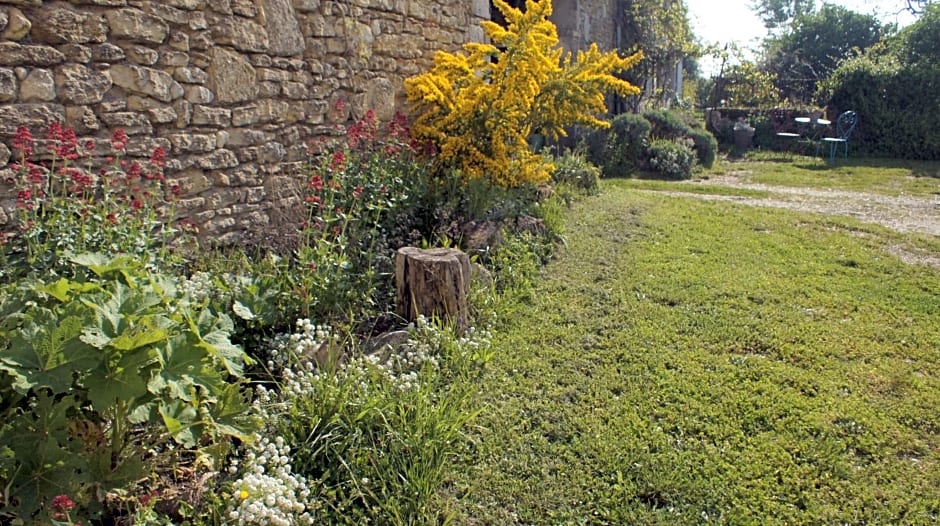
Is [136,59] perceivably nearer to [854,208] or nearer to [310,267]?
[310,267]

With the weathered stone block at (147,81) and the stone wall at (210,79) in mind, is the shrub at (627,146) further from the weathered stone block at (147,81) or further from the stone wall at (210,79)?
the weathered stone block at (147,81)

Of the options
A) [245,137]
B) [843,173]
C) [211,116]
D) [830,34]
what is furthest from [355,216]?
[830,34]

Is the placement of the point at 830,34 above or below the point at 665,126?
above

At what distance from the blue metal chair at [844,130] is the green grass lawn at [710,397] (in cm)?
893

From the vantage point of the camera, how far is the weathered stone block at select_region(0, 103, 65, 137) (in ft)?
10.00

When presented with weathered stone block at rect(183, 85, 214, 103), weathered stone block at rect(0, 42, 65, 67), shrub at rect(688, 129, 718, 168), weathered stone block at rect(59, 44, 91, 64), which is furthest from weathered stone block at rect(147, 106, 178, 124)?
shrub at rect(688, 129, 718, 168)

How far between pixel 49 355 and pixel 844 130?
49.8ft

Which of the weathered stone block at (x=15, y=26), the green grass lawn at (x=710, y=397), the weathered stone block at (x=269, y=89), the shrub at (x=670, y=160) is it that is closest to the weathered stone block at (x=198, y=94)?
the weathered stone block at (x=269, y=89)

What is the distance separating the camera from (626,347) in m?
3.81

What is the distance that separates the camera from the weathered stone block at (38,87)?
3.11 m

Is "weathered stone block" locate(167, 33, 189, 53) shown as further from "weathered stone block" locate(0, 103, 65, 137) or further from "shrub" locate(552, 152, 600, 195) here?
"shrub" locate(552, 152, 600, 195)

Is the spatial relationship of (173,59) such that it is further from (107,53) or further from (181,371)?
(181,371)

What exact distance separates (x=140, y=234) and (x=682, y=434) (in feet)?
8.53

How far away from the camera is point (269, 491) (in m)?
2.21
